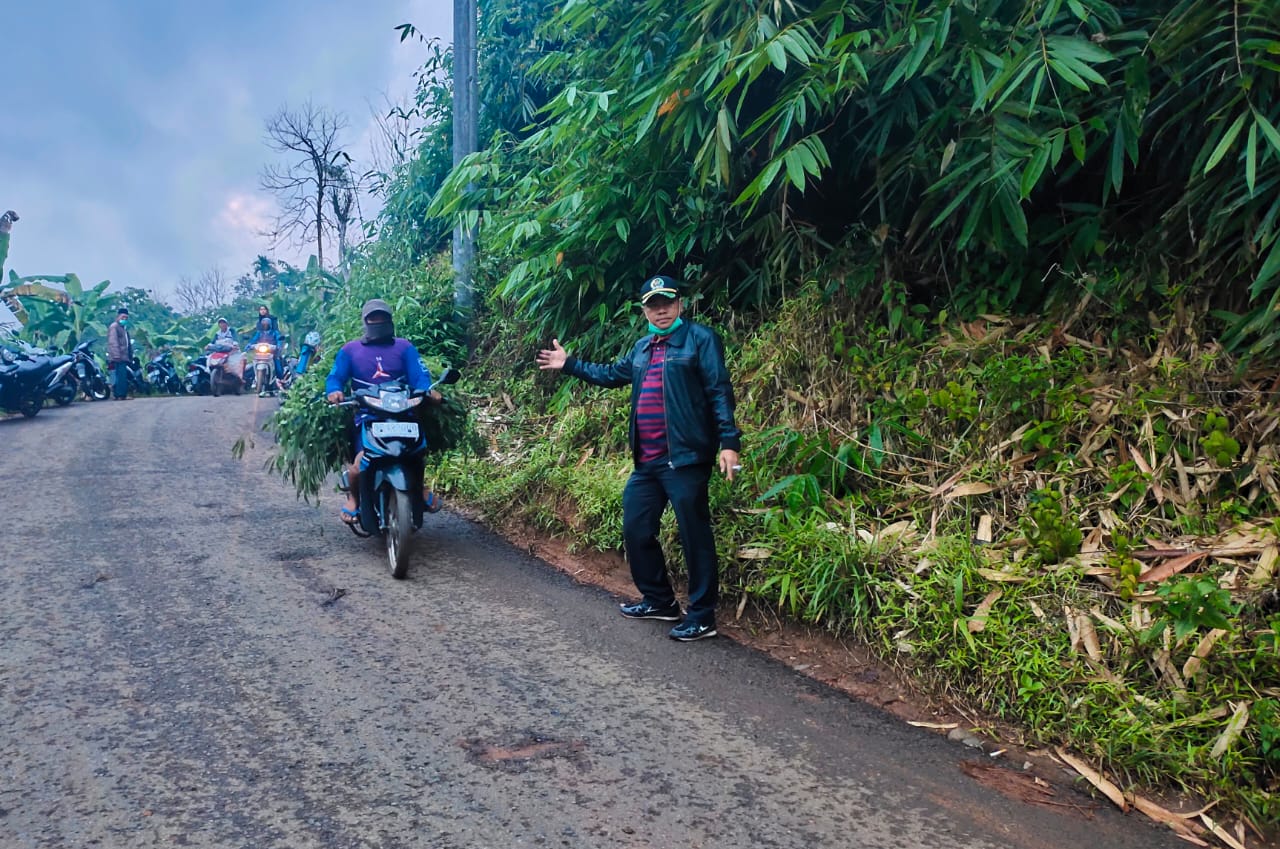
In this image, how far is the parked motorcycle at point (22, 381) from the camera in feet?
44.2

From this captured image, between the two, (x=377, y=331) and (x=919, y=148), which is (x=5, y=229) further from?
(x=919, y=148)

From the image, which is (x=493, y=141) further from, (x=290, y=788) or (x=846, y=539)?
(x=290, y=788)

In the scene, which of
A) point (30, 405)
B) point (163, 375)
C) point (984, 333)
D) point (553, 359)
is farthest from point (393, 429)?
point (163, 375)

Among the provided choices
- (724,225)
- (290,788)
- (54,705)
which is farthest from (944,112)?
(54,705)

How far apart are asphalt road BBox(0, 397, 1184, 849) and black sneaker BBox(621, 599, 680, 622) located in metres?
0.09

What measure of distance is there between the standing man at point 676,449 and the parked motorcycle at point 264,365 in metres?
16.3

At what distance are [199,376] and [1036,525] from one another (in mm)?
21261

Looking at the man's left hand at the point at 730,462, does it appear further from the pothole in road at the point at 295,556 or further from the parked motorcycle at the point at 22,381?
the parked motorcycle at the point at 22,381

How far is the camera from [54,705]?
3.71m

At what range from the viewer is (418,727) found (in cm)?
355

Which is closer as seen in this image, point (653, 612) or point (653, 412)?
point (653, 412)

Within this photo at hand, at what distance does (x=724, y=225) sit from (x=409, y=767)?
4.71 metres

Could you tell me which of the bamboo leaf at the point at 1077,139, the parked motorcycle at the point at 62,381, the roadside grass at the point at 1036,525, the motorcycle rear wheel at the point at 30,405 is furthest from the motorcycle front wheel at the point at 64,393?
the bamboo leaf at the point at 1077,139

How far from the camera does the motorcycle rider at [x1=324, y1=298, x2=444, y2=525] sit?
6.29m
